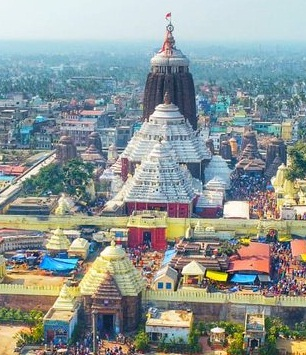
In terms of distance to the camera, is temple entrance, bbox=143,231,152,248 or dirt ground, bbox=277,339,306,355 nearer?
dirt ground, bbox=277,339,306,355

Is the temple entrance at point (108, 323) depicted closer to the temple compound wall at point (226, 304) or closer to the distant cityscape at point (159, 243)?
the distant cityscape at point (159, 243)

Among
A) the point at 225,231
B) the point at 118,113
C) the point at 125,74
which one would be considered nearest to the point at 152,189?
the point at 225,231

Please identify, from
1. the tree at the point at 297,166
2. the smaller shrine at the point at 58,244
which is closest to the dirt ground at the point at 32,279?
the smaller shrine at the point at 58,244

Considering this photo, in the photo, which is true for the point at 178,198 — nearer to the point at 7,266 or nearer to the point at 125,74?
the point at 7,266

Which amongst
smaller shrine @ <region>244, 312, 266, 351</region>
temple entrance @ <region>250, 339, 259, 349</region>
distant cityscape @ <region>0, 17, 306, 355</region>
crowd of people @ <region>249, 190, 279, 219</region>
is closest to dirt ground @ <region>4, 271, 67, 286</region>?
distant cityscape @ <region>0, 17, 306, 355</region>

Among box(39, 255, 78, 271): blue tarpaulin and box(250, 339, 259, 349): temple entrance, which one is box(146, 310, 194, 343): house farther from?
box(39, 255, 78, 271): blue tarpaulin
